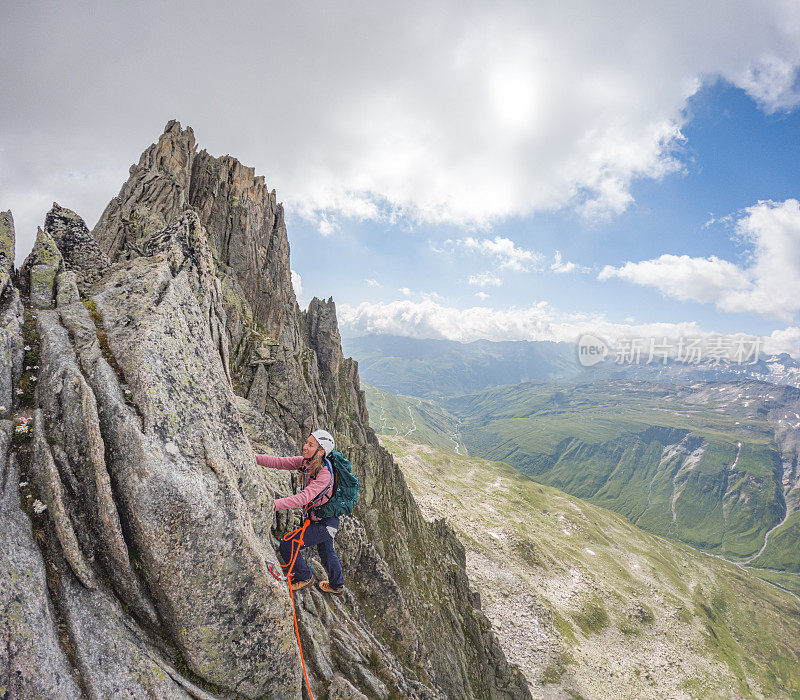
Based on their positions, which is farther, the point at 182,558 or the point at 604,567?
the point at 604,567

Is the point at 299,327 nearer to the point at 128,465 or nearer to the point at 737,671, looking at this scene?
the point at 128,465

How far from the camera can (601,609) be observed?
97.0 meters

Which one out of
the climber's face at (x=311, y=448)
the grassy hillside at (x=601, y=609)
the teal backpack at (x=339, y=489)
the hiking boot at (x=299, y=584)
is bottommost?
the grassy hillside at (x=601, y=609)

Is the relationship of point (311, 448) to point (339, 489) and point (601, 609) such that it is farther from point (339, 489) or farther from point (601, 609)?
point (601, 609)

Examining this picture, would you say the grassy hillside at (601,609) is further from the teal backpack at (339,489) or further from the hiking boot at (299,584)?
the teal backpack at (339,489)

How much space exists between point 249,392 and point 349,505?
76.9 ft

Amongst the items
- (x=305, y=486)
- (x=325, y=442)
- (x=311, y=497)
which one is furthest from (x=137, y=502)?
(x=325, y=442)

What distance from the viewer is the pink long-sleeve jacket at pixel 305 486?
11.6 meters

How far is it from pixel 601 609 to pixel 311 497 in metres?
125

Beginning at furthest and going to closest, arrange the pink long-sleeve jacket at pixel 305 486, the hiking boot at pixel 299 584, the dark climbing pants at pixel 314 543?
the hiking boot at pixel 299 584
the dark climbing pants at pixel 314 543
the pink long-sleeve jacket at pixel 305 486

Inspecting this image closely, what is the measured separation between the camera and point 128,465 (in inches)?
354

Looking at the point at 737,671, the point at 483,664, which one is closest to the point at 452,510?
the point at 483,664

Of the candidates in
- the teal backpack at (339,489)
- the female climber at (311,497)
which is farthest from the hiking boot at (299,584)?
the teal backpack at (339,489)

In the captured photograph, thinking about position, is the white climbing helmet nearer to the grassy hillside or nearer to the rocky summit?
the rocky summit
